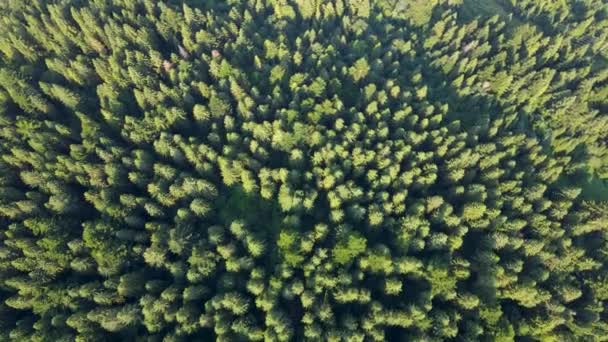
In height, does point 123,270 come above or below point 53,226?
below

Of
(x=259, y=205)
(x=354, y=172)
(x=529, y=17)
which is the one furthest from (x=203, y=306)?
(x=529, y=17)

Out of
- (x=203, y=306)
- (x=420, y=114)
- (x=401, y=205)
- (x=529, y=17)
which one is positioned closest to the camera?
(x=203, y=306)

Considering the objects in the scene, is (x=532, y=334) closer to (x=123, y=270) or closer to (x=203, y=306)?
(x=203, y=306)

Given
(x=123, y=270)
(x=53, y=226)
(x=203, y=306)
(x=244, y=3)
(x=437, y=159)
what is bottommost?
(x=203, y=306)

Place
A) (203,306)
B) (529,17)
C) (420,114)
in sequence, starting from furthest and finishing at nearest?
(529,17) < (420,114) < (203,306)

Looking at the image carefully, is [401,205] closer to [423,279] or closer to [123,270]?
[423,279]

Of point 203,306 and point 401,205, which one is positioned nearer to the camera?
point 203,306
